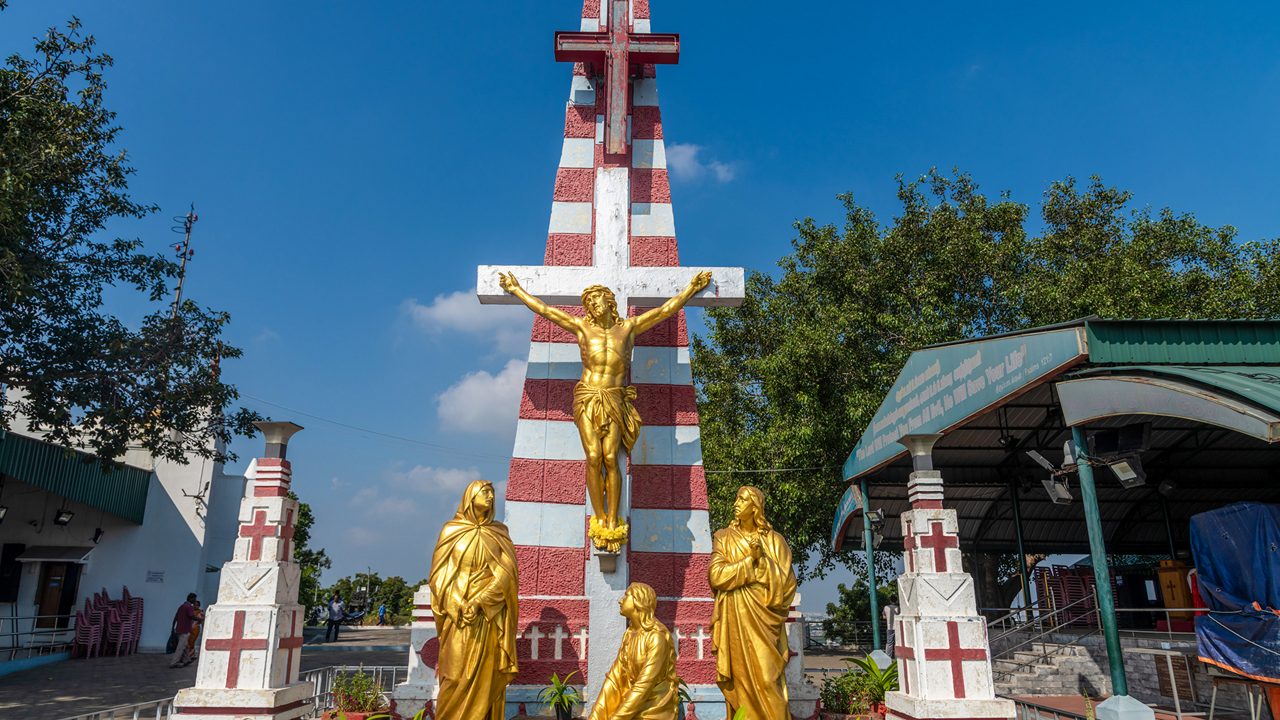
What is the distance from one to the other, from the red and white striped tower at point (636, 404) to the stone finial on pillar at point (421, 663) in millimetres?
781

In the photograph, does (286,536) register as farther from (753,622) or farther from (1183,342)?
(1183,342)

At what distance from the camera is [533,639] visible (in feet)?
23.5

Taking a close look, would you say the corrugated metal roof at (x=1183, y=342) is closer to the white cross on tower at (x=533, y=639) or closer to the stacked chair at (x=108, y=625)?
the white cross on tower at (x=533, y=639)

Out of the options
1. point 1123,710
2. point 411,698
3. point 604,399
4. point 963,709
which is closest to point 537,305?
point 604,399

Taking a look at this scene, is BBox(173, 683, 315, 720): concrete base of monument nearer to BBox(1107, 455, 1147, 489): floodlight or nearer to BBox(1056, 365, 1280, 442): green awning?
BBox(1056, 365, 1280, 442): green awning

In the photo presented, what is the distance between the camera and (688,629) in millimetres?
7285

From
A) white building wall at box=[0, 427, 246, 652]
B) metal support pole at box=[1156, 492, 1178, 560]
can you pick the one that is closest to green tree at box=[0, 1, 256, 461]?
white building wall at box=[0, 427, 246, 652]

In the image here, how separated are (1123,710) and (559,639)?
17.3 ft

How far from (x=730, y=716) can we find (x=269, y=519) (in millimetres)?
4150

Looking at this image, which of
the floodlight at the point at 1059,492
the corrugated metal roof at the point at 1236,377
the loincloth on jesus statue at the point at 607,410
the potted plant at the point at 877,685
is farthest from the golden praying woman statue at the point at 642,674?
the floodlight at the point at 1059,492

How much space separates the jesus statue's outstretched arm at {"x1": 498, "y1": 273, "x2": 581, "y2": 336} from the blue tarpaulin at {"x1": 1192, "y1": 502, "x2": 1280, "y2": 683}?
27.8 ft

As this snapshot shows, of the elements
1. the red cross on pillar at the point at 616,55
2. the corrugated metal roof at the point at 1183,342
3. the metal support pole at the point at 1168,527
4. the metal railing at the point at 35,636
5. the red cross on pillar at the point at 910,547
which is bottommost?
the metal railing at the point at 35,636

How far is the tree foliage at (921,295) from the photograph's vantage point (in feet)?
53.5

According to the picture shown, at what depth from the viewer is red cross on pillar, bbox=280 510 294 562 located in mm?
6461
